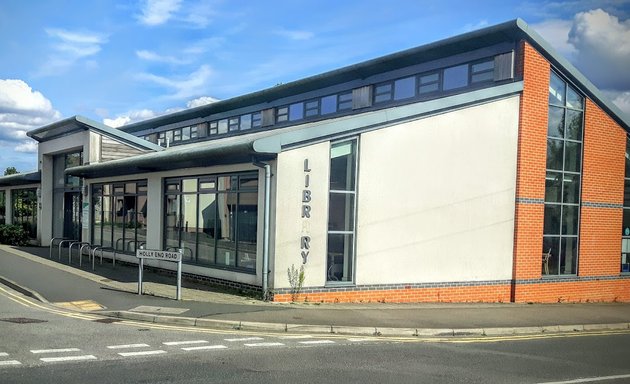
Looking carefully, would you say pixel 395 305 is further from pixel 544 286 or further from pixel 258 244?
pixel 544 286

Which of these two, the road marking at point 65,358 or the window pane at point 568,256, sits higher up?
the window pane at point 568,256

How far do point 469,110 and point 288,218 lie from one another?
5.76 metres

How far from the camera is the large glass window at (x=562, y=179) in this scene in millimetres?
15961

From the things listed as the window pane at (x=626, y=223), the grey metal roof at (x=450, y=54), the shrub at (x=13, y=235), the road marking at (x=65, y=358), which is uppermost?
the grey metal roof at (x=450, y=54)

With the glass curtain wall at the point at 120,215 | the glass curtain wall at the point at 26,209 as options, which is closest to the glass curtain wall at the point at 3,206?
the glass curtain wall at the point at 26,209

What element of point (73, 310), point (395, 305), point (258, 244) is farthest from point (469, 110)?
point (73, 310)

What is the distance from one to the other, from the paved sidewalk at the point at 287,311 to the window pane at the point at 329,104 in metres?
9.48

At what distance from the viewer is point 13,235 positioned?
84.0 ft

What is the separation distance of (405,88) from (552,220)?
6.20m

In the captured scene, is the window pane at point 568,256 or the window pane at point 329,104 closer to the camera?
the window pane at point 568,256

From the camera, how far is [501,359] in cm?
818

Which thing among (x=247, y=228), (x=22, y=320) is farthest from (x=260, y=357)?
(x=247, y=228)

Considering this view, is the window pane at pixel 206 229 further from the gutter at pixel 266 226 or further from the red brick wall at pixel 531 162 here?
the red brick wall at pixel 531 162

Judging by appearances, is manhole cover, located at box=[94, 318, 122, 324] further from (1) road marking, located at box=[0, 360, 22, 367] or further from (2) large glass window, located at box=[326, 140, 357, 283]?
(2) large glass window, located at box=[326, 140, 357, 283]
